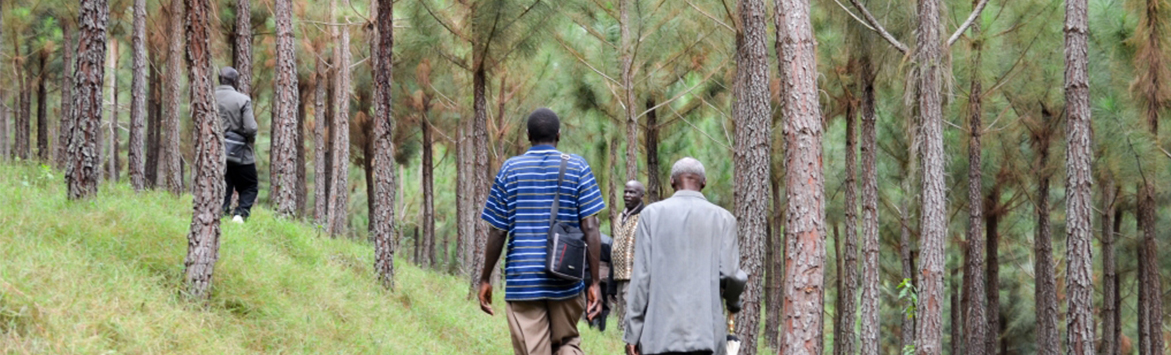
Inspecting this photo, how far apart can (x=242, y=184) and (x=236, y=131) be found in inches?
21.3

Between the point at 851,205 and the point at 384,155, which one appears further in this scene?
the point at 851,205

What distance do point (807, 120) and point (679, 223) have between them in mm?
2684

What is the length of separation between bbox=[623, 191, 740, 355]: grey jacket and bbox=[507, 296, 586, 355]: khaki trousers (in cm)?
39

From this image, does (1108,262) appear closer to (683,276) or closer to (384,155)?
(384,155)

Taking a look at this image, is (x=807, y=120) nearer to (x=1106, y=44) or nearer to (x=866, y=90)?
(x=866, y=90)

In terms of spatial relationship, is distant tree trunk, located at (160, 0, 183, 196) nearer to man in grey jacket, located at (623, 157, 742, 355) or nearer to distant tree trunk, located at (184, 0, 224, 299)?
distant tree trunk, located at (184, 0, 224, 299)

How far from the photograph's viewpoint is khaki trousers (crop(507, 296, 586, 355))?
184 inches

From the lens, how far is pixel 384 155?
361 inches

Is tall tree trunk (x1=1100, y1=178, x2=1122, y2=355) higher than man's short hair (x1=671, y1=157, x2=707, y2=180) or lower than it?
lower

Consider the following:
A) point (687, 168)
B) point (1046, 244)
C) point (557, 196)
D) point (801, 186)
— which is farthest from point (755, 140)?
point (1046, 244)

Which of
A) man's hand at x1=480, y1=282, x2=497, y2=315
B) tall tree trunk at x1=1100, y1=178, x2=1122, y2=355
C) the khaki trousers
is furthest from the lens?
tall tree trunk at x1=1100, y1=178, x2=1122, y2=355

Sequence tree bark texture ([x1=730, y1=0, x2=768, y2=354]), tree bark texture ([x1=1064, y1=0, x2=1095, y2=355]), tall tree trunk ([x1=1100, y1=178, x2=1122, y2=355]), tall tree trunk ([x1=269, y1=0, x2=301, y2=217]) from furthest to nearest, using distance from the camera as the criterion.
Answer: tall tree trunk ([x1=1100, y1=178, x2=1122, y2=355]) < tree bark texture ([x1=1064, y1=0, x2=1095, y2=355]) < tall tree trunk ([x1=269, y1=0, x2=301, y2=217]) < tree bark texture ([x1=730, y1=0, x2=768, y2=354])

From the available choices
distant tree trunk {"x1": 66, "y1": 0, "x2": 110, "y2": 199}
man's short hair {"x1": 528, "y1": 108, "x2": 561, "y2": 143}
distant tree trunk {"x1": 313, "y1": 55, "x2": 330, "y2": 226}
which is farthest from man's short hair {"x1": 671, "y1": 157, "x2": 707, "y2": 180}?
distant tree trunk {"x1": 313, "y1": 55, "x2": 330, "y2": 226}

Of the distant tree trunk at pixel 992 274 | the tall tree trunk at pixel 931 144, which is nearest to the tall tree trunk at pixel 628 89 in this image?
the tall tree trunk at pixel 931 144
